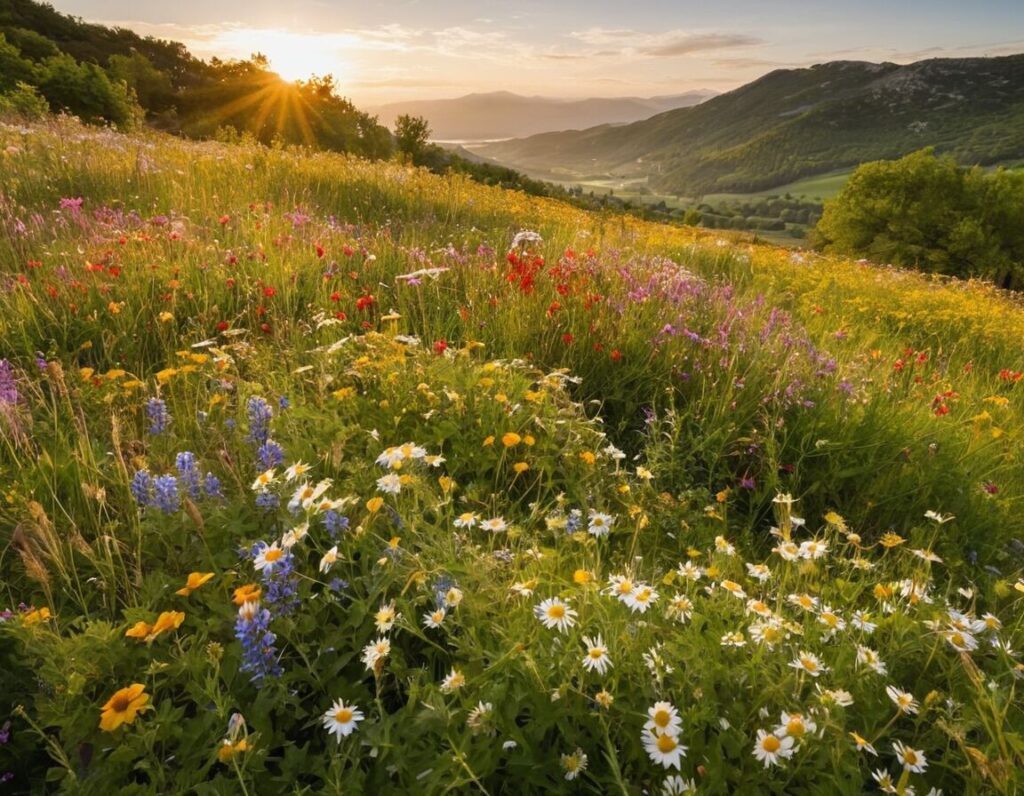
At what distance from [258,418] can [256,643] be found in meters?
1.09

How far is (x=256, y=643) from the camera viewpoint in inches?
60.3

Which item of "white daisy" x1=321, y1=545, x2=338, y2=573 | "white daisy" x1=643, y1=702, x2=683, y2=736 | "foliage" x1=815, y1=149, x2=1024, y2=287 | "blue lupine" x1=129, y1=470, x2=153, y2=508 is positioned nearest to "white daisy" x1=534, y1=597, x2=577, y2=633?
"white daisy" x1=643, y1=702, x2=683, y2=736

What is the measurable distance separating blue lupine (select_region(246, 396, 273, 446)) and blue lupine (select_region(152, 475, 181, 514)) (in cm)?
41

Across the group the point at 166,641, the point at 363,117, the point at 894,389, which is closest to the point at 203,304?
the point at 166,641

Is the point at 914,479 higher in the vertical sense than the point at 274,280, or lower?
lower

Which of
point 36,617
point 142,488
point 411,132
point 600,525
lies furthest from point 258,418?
point 411,132

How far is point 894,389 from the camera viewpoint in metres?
4.05

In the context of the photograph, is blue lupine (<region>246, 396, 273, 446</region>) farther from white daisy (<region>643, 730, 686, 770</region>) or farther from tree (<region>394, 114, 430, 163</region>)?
tree (<region>394, 114, 430, 163</region>)

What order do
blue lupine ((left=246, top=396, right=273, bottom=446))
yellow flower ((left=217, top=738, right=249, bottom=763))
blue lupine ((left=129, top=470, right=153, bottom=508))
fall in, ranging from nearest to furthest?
yellow flower ((left=217, top=738, right=249, bottom=763)), blue lupine ((left=129, top=470, right=153, bottom=508)), blue lupine ((left=246, top=396, right=273, bottom=446))

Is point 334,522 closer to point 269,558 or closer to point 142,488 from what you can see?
point 269,558

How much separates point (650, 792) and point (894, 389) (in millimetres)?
3639

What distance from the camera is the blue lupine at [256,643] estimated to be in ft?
4.83

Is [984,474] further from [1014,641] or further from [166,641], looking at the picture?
[166,641]

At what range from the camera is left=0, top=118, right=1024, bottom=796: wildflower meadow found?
4.84ft
